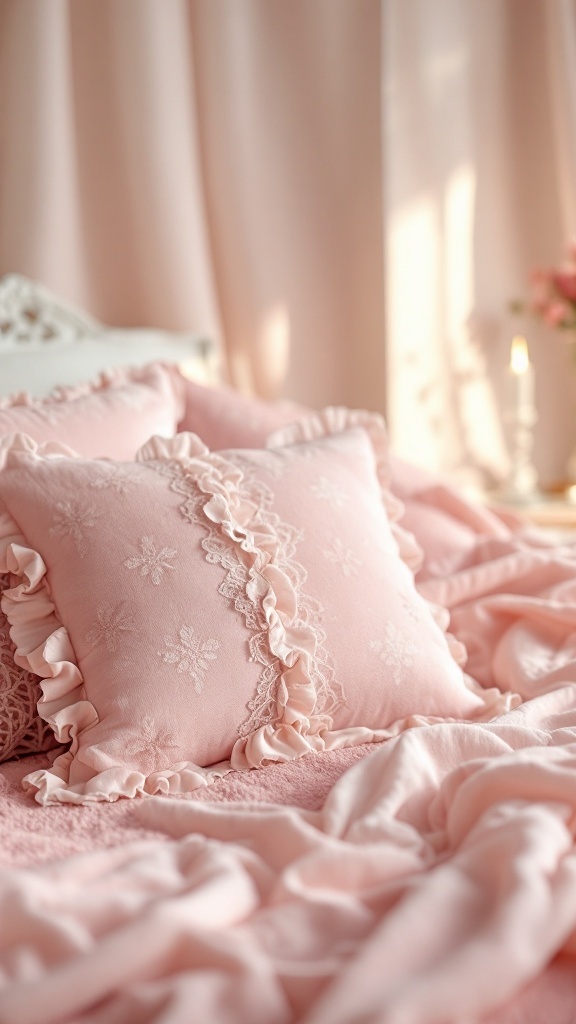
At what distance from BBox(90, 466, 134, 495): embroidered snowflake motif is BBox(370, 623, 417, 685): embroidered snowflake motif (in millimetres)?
343

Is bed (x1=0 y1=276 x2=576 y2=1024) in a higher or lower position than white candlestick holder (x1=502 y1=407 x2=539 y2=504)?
higher

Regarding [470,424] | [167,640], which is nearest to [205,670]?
[167,640]

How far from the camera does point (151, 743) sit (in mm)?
1107

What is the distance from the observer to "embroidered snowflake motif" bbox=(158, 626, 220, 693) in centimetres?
113

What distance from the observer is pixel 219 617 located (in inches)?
45.8

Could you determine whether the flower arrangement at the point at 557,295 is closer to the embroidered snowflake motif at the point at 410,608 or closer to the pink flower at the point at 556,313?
the pink flower at the point at 556,313

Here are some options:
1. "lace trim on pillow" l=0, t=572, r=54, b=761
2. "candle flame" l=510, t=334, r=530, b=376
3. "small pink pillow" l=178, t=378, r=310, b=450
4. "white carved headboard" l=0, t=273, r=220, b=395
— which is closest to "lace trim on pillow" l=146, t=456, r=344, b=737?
"lace trim on pillow" l=0, t=572, r=54, b=761

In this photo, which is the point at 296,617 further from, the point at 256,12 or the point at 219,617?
the point at 256,12

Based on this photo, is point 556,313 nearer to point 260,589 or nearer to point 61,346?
point 61,346

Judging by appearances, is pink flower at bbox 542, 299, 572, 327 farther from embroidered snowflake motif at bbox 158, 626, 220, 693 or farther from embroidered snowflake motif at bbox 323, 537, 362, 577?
embroidered snowflake motif at bbox 158, 626, 220, 693

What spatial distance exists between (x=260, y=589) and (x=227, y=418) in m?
0.54

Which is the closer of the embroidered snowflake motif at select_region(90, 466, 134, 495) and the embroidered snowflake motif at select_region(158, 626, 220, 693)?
the embroidered snowflake motif at select_region(158, 626, 220, 693)

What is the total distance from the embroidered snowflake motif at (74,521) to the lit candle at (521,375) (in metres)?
1.44

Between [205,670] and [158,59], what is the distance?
1431 mm
